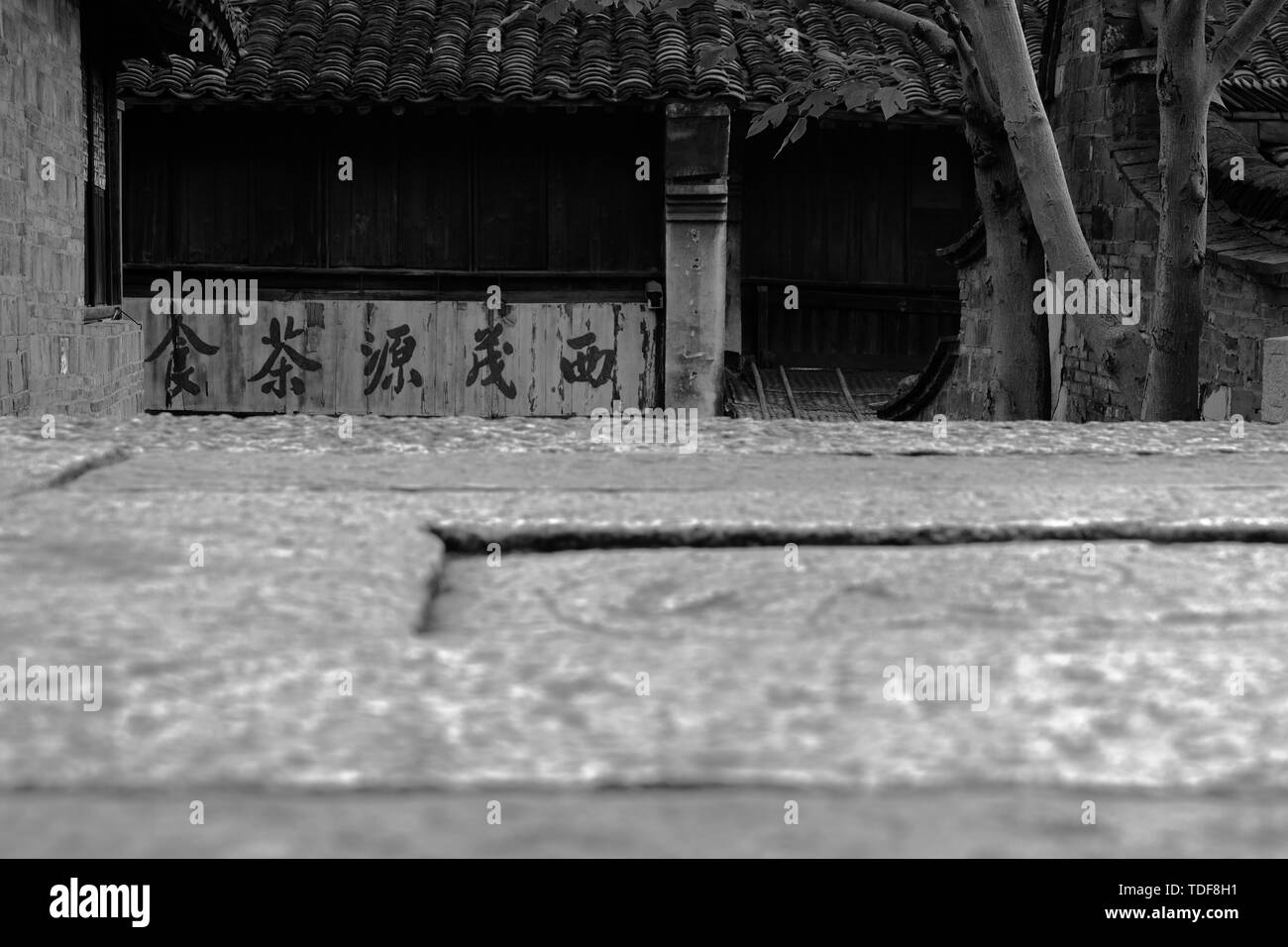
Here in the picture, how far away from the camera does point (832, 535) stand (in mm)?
1780

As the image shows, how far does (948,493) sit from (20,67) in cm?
600

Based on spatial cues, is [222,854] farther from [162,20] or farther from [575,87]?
[575,87]

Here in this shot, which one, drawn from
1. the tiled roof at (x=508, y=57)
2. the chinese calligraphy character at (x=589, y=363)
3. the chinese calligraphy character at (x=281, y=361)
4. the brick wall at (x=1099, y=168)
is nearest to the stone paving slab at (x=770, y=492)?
the brick wall at (x=1099, y=168)

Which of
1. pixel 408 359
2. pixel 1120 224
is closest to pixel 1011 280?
pixel 1120 224

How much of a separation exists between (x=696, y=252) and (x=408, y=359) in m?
2.20

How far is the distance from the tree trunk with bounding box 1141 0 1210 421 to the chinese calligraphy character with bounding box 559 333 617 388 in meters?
5.25

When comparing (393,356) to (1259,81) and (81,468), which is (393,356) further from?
(81,468)

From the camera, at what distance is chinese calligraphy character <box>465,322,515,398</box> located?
36.8 feet

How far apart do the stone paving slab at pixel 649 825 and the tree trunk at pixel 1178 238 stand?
5432mm

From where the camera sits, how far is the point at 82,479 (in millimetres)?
2105

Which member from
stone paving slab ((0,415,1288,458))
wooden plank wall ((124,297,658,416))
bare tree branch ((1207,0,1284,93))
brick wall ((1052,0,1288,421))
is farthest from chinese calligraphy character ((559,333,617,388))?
stone paving slab ((0,415,1288,458))
